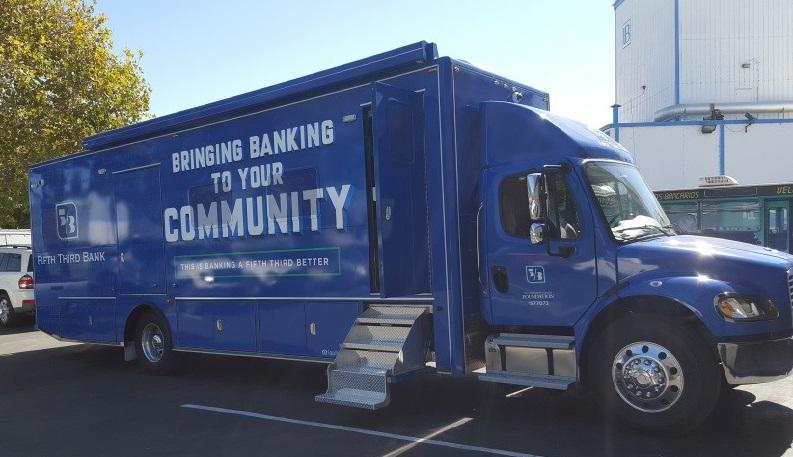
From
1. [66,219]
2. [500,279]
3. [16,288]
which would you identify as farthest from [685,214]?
[16,288]

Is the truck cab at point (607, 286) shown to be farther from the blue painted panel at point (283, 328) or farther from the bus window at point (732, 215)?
the bus window at point (732, 215)

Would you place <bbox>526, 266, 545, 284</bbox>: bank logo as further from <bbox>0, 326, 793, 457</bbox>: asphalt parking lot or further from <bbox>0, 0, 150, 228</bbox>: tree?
<bbox>0, 0, 150, 228</bbox>: tree

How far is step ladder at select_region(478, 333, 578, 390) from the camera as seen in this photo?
590 centimetres

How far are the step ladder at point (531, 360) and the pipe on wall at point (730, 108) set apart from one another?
1157 inches

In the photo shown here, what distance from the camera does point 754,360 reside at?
5203mm

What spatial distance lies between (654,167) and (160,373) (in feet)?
75.4

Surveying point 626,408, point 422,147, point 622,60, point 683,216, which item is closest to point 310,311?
point 422,147

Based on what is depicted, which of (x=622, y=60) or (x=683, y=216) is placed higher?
(x=622, y=60)

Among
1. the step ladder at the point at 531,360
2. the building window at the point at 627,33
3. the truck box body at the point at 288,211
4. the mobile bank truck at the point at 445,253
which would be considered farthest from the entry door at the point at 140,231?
the building window at the point at 627,33

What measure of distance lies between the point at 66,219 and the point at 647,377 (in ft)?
29.4

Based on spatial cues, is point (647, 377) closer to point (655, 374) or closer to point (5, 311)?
point (655, 374)

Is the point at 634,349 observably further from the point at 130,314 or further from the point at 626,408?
the point at 130,314

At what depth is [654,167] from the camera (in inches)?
1072

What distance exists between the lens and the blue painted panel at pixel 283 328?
7.52 metres
